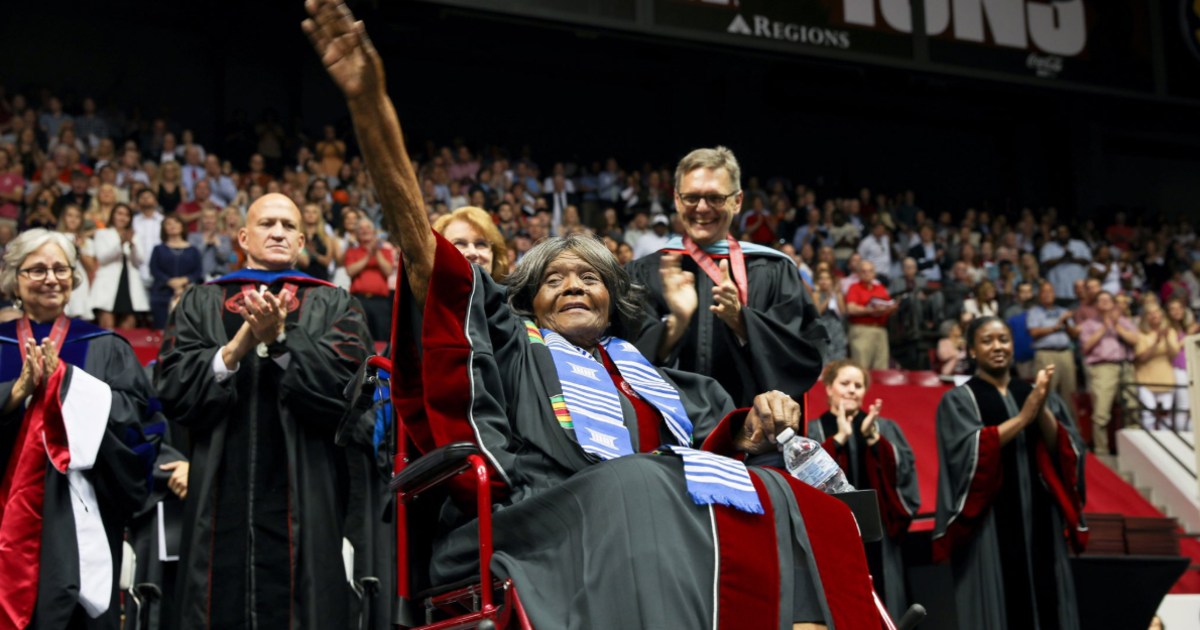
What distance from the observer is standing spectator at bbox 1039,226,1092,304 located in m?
16.6

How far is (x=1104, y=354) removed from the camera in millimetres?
13914

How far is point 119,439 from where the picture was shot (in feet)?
15.3

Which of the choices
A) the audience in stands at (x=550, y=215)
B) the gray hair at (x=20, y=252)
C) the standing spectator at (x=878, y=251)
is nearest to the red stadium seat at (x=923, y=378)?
the audience in stands at (x=550, y=215)

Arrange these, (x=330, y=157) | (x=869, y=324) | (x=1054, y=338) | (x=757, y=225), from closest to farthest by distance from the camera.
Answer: (x=869, y=324), (x=1054, y=338), (x=330, y=157), (x=757, y=225)

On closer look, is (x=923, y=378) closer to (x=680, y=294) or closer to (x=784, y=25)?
(x=784, y=25)

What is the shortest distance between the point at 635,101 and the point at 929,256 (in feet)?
21.4

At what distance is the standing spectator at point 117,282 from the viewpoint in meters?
10.9

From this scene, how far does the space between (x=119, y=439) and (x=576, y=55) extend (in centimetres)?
1684

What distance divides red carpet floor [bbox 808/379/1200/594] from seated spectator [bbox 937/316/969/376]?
30.0 inches

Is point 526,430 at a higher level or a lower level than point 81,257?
lower

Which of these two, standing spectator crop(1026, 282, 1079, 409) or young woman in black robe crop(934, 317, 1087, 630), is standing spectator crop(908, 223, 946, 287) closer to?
standing spectator crop(1026, 282, 1079, 409)

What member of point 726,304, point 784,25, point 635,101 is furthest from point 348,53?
point 635,101

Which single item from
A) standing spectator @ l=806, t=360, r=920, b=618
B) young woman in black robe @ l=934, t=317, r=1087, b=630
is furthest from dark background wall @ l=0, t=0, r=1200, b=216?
young woman in black robe @ l=934, t=317, r=1087, b=630

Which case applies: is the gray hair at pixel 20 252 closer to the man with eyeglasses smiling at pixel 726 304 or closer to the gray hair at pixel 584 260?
the gray hair at pixel 584 260
